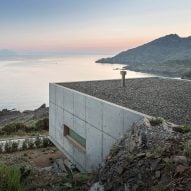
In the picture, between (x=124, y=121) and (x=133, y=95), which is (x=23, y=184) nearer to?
(x=124, y=121)

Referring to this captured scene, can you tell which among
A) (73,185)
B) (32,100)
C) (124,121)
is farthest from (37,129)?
(32,100)

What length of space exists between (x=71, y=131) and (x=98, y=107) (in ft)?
14.2

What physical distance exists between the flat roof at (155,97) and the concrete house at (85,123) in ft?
2.60

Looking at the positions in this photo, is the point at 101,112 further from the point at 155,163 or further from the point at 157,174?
the point at 157,174

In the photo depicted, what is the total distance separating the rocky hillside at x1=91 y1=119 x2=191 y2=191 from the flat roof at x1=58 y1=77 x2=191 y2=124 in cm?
196

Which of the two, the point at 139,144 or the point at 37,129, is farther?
the point at 37,129

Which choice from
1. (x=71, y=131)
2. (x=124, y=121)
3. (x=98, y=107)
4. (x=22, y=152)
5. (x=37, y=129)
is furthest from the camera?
(x=37, y=129)

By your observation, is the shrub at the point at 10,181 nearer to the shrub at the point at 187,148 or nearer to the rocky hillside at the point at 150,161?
the rocky hillside at the point at 150,161

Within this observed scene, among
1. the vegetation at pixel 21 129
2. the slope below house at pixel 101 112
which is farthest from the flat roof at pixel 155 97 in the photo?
the vegetation at pixel 21 129

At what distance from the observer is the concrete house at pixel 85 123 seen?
1217 cm

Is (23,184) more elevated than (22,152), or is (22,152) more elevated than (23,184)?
(23,184)

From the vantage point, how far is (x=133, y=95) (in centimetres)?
1598

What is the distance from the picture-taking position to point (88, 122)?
14695mm

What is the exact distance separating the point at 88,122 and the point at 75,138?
247cm
